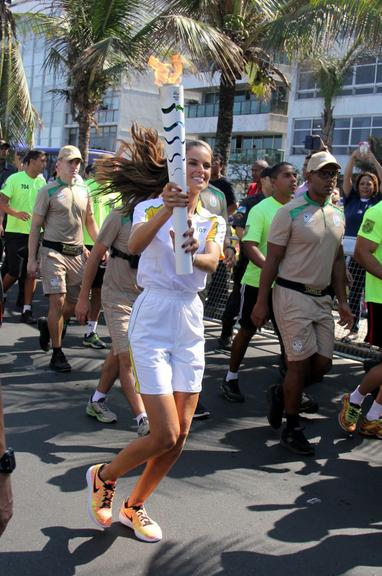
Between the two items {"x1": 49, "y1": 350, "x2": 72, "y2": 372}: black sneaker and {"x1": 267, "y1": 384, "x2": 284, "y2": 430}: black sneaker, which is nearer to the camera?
{"x1": 267, "y1": 384, "x2": 284, "y2": 430}: black sneaker

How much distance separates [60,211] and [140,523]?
13.1 feet

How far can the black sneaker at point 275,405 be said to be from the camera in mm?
5289

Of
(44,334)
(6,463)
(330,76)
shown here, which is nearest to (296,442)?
(6,463)

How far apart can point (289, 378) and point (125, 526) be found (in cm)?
173

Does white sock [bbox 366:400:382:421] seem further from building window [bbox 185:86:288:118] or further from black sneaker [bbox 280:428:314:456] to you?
building window [bbox 185:86:288:118]

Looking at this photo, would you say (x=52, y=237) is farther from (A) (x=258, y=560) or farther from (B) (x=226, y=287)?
(A) (x=258, y=560)

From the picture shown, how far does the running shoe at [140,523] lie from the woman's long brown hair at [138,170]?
1662 mm

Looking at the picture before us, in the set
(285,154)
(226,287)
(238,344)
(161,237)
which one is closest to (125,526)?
(161,237)

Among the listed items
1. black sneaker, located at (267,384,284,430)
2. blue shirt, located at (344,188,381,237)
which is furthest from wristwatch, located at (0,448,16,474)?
blue shirt, located at (344,188,381,237)

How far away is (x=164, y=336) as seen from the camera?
346 centimetres

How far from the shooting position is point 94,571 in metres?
3.28

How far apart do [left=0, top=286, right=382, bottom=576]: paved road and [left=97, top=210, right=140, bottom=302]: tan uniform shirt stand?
102 centimetres

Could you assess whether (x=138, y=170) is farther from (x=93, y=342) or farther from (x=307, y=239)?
(x=93, y=342)

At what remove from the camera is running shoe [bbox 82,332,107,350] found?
7852 mm
